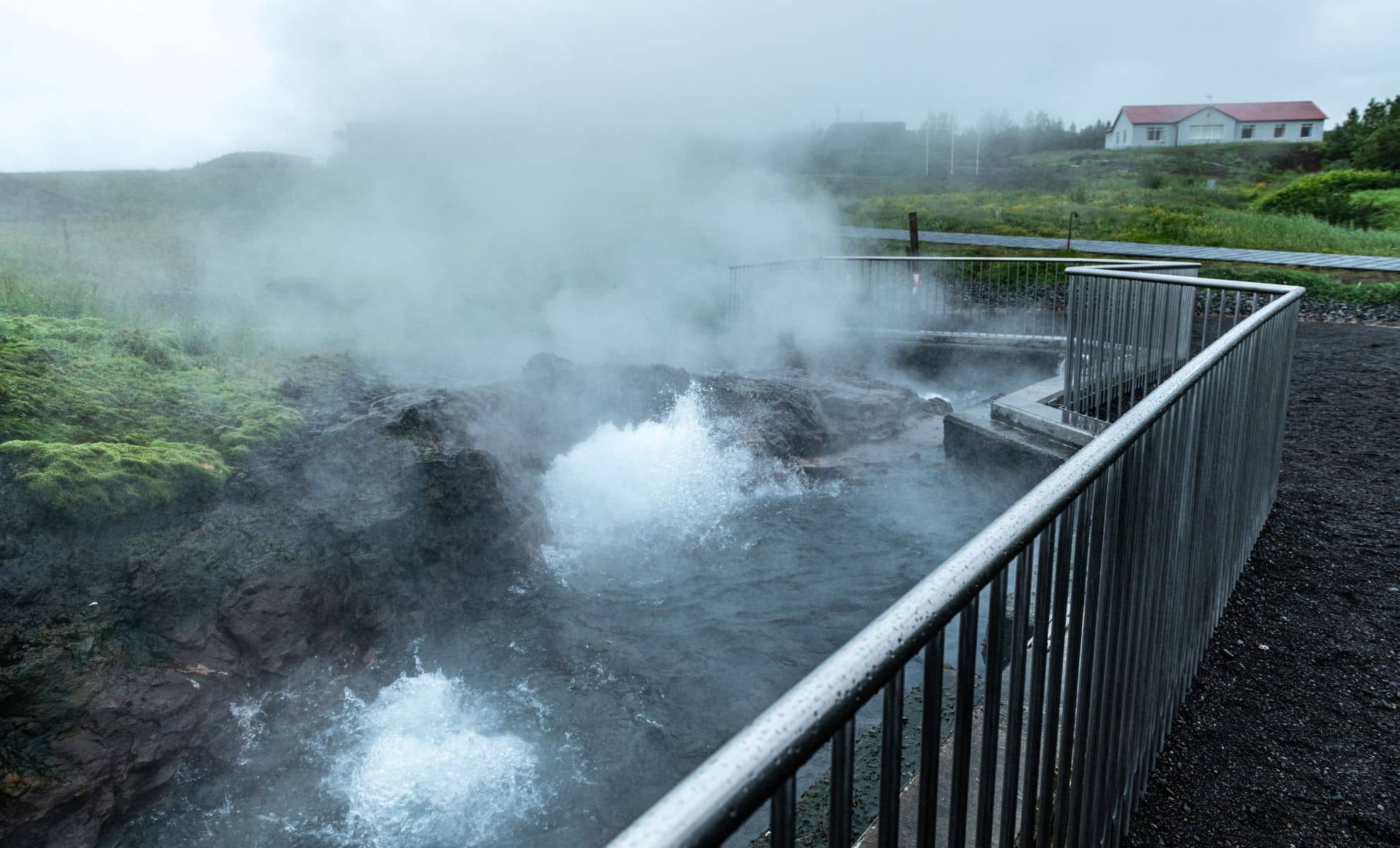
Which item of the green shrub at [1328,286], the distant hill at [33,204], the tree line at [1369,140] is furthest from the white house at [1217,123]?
the distant hill at [33,204]

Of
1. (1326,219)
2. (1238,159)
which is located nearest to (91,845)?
(1326,219)

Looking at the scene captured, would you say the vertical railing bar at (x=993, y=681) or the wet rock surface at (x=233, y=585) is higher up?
the vertical railing bar at (x=993, y=681)

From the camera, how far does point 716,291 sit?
632 inches

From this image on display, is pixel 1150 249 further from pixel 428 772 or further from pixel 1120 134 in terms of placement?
pixel 1120 134

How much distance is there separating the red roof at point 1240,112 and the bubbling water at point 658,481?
7849cm

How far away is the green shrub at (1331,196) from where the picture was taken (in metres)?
29.6

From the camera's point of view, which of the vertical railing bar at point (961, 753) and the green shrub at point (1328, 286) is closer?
the vertical railing bar at point (961, 753)

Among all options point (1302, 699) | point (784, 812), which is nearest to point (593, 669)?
point (1302, 699)

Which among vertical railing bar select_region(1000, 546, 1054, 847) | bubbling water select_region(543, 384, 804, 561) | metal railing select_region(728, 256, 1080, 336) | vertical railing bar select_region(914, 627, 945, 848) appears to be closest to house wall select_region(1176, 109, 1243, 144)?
metal railing select_region(728, 256, 1080, 336)

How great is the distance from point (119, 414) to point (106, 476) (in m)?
1.32

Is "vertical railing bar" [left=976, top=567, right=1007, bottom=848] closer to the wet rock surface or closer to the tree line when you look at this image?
the wet rock surface

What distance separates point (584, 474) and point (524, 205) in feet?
45.5

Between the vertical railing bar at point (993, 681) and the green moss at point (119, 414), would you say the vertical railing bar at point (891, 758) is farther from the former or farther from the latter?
the green moss at point (119, 414)

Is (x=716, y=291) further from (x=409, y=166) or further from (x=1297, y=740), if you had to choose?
(x=1297, y=740)
